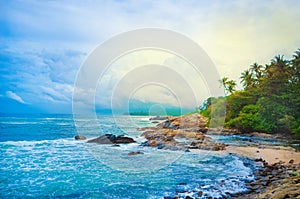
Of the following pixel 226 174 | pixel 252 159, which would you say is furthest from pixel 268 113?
pixel 226 174

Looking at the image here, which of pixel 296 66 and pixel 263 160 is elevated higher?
pixel 296 66

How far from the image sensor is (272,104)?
35.2 m

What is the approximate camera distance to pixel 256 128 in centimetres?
3816

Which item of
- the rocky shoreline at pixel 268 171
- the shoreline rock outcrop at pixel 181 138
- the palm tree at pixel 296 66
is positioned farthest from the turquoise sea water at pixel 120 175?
the palm tree at pixel 296 66

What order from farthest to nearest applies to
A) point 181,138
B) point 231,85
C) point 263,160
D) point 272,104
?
point 231,85 → point 272,104 → point 181,138 → point 263,160

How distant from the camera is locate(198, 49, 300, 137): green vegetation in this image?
1323 inches

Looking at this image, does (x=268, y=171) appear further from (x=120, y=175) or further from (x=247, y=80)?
(x=247, y=80)

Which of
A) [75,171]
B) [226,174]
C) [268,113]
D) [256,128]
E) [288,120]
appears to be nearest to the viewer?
[226,174]

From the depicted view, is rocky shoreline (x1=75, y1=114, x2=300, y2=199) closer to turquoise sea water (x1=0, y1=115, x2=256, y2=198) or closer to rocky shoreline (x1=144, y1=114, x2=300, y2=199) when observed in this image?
rocky shoreline (x1=144, y1=114, x2=300, y2=199)

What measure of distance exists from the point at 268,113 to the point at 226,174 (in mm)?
27076

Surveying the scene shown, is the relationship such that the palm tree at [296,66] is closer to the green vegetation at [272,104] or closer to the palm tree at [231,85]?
the green vegetation at [272,104]

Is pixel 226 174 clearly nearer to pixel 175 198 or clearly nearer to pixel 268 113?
pixel 175 198

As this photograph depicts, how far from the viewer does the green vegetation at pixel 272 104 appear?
33594 millimetres

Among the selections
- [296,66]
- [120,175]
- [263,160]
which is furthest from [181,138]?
[296,66]
